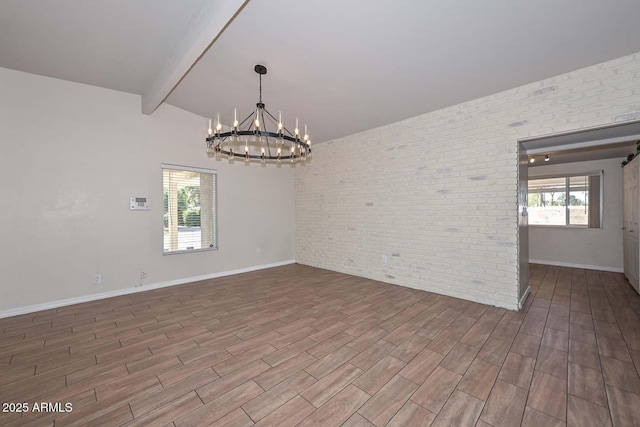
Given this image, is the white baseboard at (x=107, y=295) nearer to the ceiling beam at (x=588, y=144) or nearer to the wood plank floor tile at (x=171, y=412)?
the wood plank floor tile at (x=171, y=412)

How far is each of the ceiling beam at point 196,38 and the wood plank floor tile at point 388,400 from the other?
3.22 m

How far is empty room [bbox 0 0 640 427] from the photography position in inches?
77.3

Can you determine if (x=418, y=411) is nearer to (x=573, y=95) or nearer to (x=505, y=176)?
(x=505, y=176)


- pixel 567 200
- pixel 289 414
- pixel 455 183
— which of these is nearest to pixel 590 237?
pixel 567 200

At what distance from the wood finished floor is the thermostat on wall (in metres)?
1.47

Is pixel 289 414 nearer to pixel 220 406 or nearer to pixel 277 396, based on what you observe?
pixel 277 396

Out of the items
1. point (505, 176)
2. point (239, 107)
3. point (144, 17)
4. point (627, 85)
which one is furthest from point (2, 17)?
point (627, 85)

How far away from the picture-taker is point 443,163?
403 cm

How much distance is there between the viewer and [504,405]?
69.3 inches

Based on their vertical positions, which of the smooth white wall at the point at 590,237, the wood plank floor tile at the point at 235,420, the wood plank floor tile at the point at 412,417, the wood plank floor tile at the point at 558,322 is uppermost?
the smooth white wall at the point at 590,237

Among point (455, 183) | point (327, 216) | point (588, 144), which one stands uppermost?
point (588, 144)

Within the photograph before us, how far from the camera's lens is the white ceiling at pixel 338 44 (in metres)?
2.34

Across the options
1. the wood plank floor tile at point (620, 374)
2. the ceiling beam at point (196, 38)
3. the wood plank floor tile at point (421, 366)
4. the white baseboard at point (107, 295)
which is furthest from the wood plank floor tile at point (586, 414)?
the white baseboard at point (107, 295)

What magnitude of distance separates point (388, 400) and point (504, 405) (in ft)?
2.58
